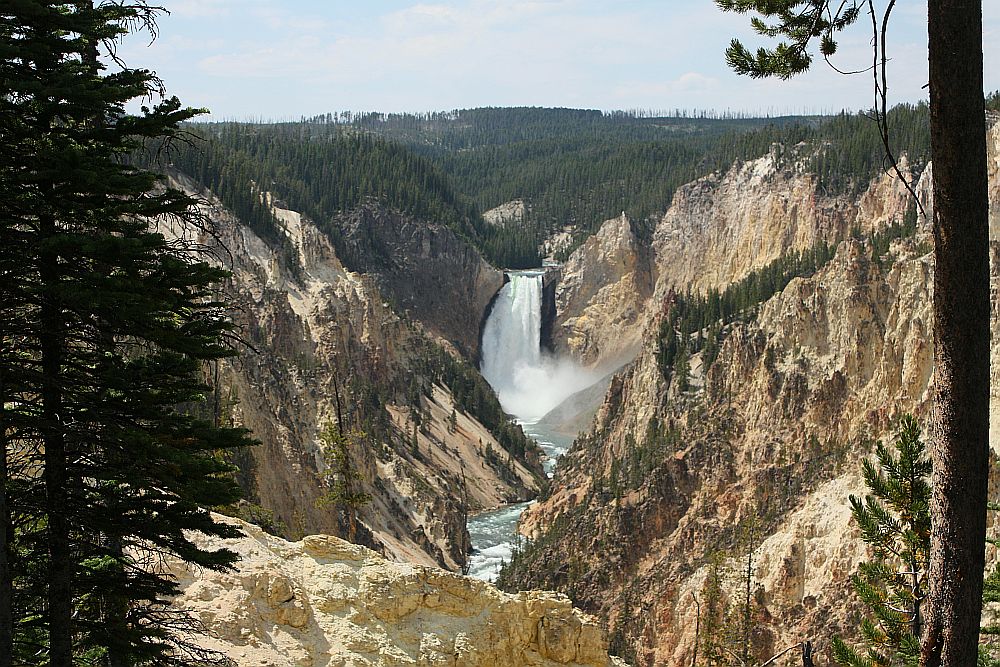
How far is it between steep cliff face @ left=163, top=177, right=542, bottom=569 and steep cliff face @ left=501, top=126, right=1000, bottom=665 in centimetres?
739

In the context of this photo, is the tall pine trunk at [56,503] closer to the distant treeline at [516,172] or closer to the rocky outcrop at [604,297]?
the distant treeline at [516,172]

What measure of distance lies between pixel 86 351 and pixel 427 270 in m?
103

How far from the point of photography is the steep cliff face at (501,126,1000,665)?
35250mm

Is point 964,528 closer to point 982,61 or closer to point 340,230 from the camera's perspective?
point 982,61

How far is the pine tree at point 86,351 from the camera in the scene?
8258 mm

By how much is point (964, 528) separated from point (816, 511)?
99.3 ft

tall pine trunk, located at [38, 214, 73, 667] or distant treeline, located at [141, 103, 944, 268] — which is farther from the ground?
distant treeline, located at [141, 103, 944, 268]

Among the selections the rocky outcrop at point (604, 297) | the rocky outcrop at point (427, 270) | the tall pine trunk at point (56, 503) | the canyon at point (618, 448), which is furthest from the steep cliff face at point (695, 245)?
the tall pine trunk at point (56, 503)

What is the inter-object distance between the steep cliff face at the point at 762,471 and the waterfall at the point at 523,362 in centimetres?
4191

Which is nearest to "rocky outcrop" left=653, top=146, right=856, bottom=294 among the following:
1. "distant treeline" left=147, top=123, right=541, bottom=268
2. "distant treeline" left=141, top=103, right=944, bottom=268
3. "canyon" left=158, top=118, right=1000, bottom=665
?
"canyon" left=158, top=118, right=1000, bottom=665

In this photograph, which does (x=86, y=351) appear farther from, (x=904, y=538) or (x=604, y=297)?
(x=604, y=297)

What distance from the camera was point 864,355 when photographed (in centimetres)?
4209

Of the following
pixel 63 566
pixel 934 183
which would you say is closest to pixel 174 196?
pixel 63 566

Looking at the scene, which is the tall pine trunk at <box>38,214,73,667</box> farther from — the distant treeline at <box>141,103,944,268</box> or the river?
the river
